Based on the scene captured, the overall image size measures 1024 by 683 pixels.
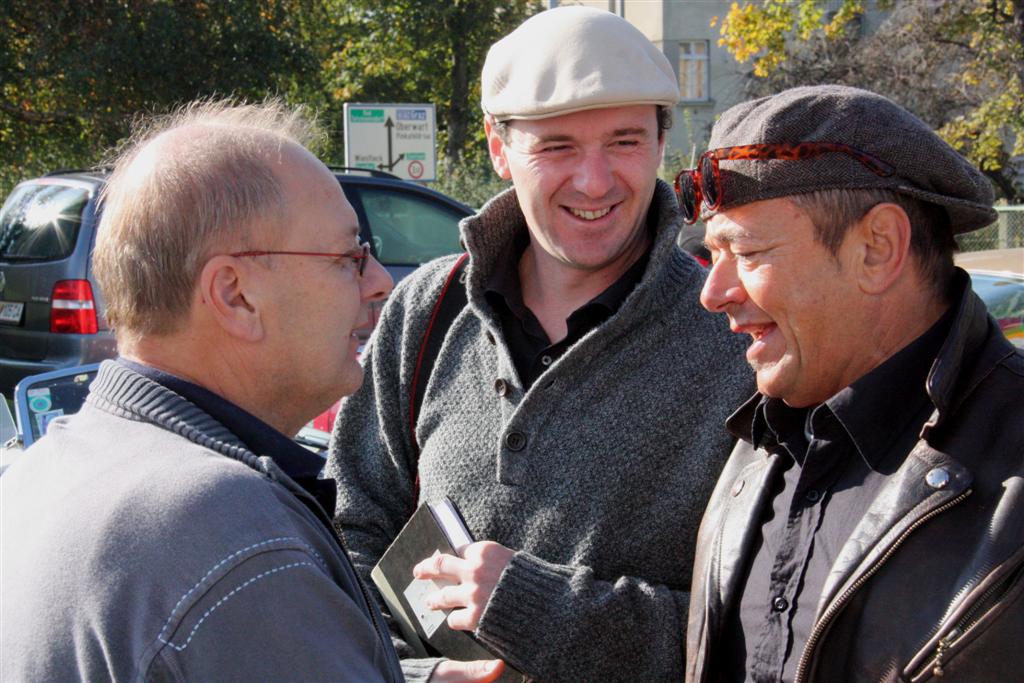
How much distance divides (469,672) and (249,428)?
68 centimetres

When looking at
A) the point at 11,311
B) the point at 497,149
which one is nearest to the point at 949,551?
the point at 497,149

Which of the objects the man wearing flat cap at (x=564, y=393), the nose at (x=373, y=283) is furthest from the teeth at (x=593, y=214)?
the nose at (x=373, y=283)

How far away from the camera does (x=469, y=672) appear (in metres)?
2.09

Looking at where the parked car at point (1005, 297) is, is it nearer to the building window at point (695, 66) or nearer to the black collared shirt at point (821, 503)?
the black collared shirt at point (821, 503)

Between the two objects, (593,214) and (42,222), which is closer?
(593,214)

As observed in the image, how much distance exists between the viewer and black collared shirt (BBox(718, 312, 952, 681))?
6.04 feet

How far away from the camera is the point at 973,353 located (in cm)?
182

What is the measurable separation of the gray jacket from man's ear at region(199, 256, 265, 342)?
22 centimetres

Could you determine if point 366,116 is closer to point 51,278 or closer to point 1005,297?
point 51,278

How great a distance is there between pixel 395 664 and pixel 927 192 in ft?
3.58

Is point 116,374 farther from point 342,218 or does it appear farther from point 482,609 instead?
point 482,609

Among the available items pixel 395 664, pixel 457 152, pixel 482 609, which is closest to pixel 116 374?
pixel 395 664

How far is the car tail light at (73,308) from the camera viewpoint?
7.60 m

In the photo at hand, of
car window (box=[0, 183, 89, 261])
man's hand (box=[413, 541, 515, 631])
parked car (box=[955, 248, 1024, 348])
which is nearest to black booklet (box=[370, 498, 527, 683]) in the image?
man's hand (box=[413, 541, 515, 631])
